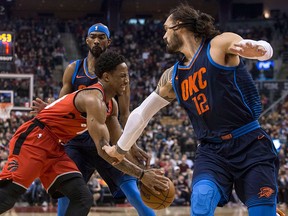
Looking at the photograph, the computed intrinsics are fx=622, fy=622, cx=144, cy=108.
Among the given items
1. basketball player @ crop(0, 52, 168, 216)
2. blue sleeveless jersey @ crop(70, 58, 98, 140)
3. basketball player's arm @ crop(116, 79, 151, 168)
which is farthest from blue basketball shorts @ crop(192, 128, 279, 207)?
blue sleeveless jersey @ crop(70, 58, 98, 140)

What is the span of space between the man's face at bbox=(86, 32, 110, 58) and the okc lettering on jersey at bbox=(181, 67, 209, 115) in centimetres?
233

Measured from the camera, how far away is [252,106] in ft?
13.9

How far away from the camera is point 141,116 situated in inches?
181

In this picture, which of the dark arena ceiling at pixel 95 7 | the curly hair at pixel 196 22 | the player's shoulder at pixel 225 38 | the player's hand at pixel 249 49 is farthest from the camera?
the dark arena ceiling at pixel 95 7

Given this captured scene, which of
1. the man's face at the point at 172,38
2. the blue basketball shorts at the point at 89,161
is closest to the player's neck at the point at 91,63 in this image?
the blue basketball shorts at the point at 89,161

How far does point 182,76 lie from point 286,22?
2709cm

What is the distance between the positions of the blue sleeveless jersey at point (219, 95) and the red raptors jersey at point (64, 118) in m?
1.28

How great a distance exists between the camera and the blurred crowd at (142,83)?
1560 centimetres

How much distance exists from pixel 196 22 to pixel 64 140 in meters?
1.89

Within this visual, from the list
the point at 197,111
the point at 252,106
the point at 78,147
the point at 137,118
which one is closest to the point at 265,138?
the point at 252,106

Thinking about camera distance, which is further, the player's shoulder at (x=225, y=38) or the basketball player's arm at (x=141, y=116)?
the basketball player's arm at (x=141, y=116)

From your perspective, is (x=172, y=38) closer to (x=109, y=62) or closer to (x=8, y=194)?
(x=109, y=62)

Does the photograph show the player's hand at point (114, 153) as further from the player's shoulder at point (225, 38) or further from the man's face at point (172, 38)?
the player's shoulder at point (225, 38)

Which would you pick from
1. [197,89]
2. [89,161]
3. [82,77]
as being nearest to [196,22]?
[197,89]
